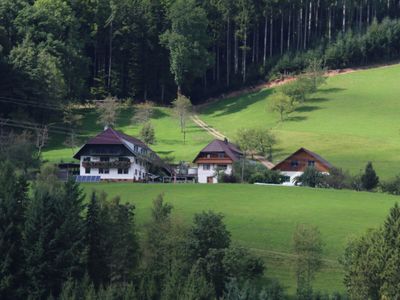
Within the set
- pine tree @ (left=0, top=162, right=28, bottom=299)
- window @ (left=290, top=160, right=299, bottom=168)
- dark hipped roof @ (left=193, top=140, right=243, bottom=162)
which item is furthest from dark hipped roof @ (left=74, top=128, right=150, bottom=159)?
pine tree @ (left=0, top=162, right=28, bottom=299)

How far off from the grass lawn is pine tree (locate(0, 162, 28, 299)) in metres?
8.73

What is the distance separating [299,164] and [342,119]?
23035 mm

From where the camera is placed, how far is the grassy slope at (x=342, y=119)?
3839 inches

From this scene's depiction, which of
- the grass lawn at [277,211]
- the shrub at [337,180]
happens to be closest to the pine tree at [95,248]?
the grass lawn at [277,211]

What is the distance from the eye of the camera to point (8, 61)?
107m

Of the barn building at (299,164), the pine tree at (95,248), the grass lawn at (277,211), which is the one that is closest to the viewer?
the pine tree at (95,248)

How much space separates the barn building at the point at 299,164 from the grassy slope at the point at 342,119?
253cm

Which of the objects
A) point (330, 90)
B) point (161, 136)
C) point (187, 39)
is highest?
point (187, 39)

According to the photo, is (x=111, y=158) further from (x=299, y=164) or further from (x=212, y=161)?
(x=299, y=164)

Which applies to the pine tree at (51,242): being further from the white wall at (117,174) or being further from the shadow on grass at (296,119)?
the shadow on grass at (296,119)

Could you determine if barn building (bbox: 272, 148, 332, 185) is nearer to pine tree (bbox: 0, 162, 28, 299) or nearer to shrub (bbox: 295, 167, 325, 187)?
shrub (bbox: 295, 167, 325, 187)

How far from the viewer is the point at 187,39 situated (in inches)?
5251

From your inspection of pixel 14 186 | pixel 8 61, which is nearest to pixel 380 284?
pixel 14 186

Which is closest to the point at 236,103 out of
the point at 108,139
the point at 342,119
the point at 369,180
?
the point at 342,119
